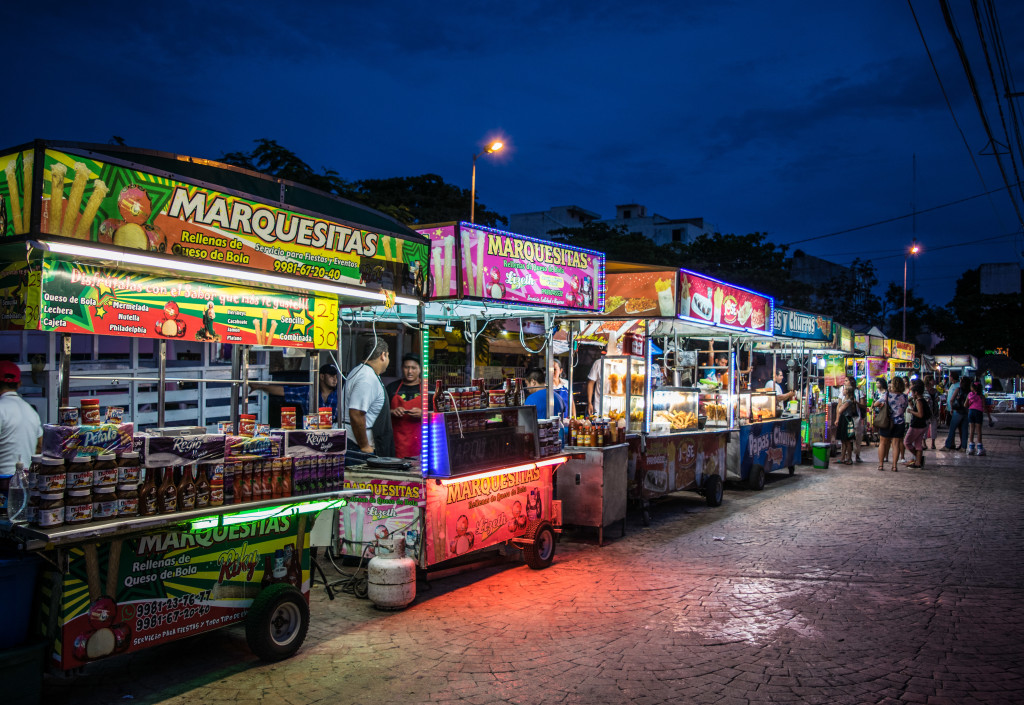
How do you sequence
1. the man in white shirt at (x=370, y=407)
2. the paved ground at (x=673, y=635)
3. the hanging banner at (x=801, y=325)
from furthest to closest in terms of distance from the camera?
1. the hanging banner at (x=801, y=325)
2. the man in white shirt at (x=370, y=407)
3. the paved ground at (x=673, y=635)

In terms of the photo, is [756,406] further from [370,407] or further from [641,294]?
[370,407]

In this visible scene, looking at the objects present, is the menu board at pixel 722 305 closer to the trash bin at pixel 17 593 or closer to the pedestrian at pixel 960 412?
the trash bin at pixel 17 593

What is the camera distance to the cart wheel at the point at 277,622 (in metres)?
4.68

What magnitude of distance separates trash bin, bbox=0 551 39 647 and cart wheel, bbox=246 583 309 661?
129 centimetres

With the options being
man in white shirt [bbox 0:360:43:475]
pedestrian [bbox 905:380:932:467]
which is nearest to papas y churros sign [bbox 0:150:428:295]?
man in white shirt [bbox 0:360:43:475]

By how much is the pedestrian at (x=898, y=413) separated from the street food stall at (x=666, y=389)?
406 cm

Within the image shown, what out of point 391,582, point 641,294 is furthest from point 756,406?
point 391,582

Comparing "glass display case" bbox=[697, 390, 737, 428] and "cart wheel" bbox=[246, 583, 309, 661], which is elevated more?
"glass display case" bbox=[697, 390, 737, 428]

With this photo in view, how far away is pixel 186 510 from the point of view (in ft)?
14.4

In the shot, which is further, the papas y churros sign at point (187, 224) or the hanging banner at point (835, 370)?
the hanging banner at point (835, 370)

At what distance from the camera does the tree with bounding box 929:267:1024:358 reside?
47.9 metres

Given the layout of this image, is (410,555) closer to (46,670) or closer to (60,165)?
(46,670)

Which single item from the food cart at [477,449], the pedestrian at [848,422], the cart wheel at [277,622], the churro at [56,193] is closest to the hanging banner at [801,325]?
the pedestrian at [848,422]

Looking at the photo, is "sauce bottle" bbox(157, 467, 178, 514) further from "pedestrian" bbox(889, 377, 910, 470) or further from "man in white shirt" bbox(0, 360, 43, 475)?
"pedestrian" bbox(889, 377, 910, 470)
